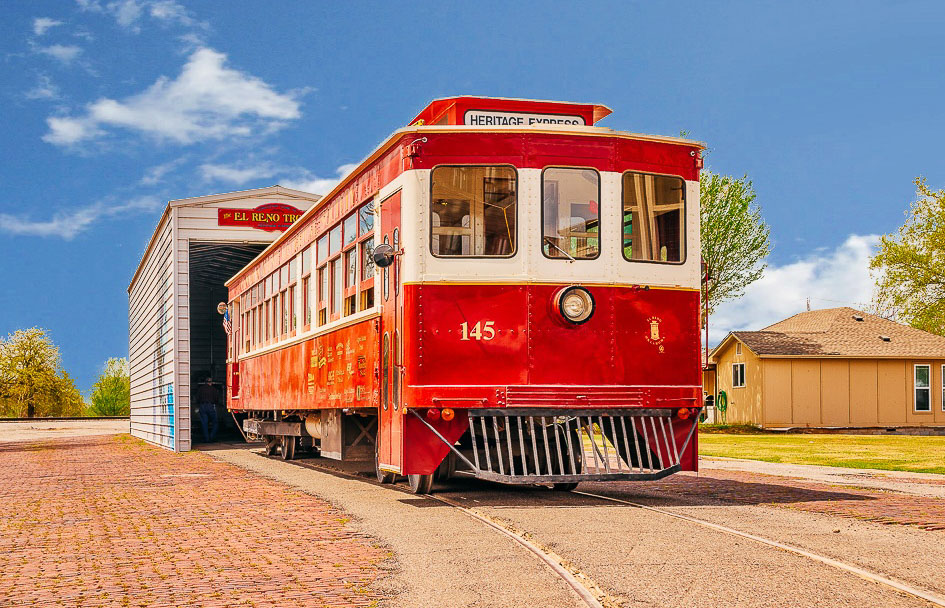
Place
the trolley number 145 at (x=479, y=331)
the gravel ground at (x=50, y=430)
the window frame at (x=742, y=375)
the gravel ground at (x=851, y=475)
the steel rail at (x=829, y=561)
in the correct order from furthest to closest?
the gravel ground at (x=50, y=430) → the window frame at (x=742, y=375) → the gravel ground at (x=851, y=475) → the trolley number 145 at (x=479, y=331) → the steel rail at (x=829, y=561)

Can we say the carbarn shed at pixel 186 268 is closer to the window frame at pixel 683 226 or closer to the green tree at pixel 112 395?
the window frame at pixel 683 226

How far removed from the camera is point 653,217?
36.5ft

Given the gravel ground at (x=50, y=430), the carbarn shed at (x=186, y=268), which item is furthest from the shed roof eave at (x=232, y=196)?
the gravel ground at (x=50, y=430)

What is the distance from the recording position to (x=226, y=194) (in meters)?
26.4

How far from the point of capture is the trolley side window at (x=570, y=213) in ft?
34.9

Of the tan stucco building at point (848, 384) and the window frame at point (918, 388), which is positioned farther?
the window frame at point (918, 388)

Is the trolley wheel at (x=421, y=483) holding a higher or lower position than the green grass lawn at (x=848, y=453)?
higher

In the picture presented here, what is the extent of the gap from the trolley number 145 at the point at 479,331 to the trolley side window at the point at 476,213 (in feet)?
2.23

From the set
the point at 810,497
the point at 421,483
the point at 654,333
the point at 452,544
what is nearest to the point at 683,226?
the point at 654,333

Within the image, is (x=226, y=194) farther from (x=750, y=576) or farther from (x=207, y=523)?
(x=750, y=576)

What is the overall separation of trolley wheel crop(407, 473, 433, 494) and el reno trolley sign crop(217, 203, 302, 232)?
15.7 meters

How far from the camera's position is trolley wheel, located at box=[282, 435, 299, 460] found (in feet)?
62.7

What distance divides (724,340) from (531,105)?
102 ft

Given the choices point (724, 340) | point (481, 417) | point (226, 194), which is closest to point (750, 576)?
point (481, 417)
